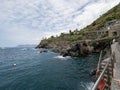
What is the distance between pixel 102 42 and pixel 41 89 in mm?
50728

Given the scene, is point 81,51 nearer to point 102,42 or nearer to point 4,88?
point 102,42

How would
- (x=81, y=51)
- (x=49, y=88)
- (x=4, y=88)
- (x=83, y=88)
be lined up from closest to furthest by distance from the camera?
1. (x=83, y=88)
2. (x=49, y=88)
3. (x=4, y=88)
4. (x=81, y=51)

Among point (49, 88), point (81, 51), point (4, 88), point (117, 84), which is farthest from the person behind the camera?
point (81, 51)

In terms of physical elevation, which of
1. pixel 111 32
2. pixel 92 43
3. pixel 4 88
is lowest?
pixel 4 88

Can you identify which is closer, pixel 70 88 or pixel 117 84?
pixel 117 84

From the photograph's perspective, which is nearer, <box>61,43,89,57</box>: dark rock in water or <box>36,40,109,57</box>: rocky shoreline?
<box>61,43,89,57</box>: dark rock in water

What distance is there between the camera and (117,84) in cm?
727

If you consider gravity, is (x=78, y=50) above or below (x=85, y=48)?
below

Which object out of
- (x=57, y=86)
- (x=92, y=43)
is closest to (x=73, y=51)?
(x=92, y=43)

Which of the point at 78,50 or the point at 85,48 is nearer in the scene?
the point at 78,50

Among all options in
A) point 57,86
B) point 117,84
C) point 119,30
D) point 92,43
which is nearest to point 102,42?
point 92,43

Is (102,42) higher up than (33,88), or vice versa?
(102,42)

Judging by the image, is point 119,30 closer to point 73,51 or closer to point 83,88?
point 73,51

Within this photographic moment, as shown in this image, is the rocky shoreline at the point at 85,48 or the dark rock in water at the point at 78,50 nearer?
the dark rock in water at the point at 78,50
